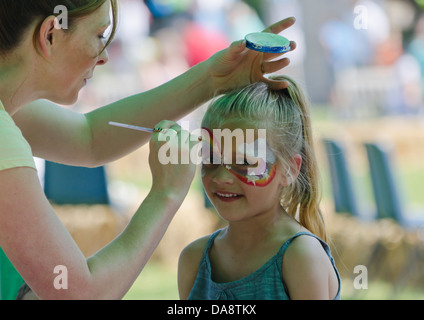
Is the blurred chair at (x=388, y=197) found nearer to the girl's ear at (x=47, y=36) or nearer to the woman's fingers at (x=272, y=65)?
the woman's fingers at (x=272, y=65)

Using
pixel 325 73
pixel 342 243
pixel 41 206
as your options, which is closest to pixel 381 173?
pixel 342 243

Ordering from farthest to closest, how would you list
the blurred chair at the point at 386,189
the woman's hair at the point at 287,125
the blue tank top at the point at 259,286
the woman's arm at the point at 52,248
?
the blurred chair at the point at 386,189, the woman's hair at the point at 287,125, the blue tank top at the point at 259,286, the woman's arm at the point at 52,248

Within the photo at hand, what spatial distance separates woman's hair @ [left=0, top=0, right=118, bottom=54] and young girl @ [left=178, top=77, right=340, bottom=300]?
16.5 inches

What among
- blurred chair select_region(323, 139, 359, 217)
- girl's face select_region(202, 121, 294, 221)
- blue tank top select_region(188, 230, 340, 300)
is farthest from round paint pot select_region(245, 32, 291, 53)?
blurred chair select_region(323, 139, 359, 217)

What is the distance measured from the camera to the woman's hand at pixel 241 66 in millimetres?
1624

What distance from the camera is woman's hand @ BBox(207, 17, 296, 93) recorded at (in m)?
1.62

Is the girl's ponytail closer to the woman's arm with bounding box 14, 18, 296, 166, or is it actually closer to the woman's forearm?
the woman's arm with bounding box 14, 18, 296, 166

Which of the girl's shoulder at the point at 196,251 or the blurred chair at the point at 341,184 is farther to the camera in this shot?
the blurred chair at the point at 341,184

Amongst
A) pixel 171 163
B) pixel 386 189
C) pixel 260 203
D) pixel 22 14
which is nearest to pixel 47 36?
pixel 22 14

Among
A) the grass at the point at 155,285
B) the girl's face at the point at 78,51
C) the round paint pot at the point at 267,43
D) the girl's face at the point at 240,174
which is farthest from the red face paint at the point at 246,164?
the grass at the point at 155,285

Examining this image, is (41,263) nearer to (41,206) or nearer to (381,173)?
(41,206)

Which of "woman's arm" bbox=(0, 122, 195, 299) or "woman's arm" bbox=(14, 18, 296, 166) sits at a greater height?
"woman's arm" bbox=(14, 18, 296, 166)

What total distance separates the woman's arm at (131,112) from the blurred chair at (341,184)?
7.45 ft

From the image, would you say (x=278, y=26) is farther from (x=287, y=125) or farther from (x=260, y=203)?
(x=260, y=203)
